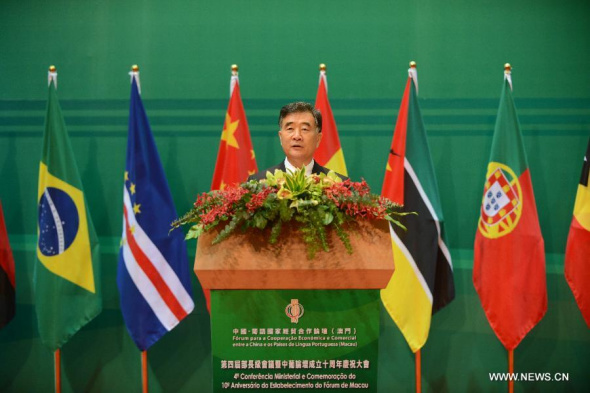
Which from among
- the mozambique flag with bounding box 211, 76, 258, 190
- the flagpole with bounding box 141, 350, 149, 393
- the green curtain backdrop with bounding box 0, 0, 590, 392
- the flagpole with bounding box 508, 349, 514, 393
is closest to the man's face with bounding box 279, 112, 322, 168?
the mozambique flag with bounding box 211, 76, 258, 190

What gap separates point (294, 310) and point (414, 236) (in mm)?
1859

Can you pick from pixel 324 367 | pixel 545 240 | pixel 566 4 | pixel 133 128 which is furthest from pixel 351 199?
pixel 566 4

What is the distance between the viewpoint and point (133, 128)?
3.37m

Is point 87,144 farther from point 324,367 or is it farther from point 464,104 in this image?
point 324,367

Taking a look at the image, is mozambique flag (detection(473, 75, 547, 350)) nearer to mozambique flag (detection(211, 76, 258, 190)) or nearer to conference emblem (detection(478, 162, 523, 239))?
conference emblem (detection(478, 162, 523, 239))

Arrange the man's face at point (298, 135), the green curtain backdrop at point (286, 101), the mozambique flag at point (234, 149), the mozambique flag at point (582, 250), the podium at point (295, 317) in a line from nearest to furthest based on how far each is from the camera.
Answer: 1. the podium at point (295, 317)
2. the man's face at point (298, 135)
3. the mozambique flag at point (582, 250)
4. the mozambique flag at point (234, 149)
5. the green curtain backdrop at point (286, 101)

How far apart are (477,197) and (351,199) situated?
90.6 inches

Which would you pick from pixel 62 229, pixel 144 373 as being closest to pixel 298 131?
pixel 62 229

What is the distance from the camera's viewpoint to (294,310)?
1.61 m

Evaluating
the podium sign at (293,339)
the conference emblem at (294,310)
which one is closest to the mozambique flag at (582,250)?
the podium sign at (293,339)

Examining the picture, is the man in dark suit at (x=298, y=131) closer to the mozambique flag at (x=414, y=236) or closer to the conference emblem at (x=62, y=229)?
the mozambique flag at (x=414, y=236)

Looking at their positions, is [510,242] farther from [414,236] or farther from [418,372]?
[418,372]

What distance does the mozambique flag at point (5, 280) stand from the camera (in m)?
3.46

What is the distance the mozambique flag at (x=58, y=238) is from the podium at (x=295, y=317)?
80.7 inches
